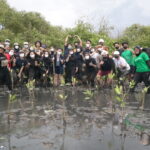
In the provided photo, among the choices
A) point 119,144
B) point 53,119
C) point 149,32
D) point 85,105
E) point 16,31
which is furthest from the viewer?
point 149,32

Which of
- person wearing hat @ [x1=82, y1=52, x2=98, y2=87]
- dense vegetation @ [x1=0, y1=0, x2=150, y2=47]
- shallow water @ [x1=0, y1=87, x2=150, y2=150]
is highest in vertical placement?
dense vegetation @ [x1=0, y1=0, x2=150, y2=47]

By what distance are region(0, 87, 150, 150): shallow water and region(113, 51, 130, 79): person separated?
96.7 inches

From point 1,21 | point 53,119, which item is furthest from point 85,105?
point 1,21

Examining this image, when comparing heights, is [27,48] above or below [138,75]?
above

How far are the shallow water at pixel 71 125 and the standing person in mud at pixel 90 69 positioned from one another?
328 cm

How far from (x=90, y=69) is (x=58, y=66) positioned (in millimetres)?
1443

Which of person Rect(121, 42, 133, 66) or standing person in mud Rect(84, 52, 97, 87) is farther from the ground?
person Rect(121, 42, 133, 66)

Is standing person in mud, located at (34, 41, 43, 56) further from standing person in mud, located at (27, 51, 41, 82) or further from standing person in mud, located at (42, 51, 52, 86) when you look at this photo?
standing person in mud, located at (42, 51, 52, 86)

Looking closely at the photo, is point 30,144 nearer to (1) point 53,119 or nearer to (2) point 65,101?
(1) point 53,119

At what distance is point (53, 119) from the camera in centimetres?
847

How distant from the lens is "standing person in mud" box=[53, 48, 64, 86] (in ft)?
50.2

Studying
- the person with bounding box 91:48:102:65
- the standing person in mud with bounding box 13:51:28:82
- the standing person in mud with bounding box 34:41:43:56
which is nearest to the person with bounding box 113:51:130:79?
the person with bounding box 91:48:102:65

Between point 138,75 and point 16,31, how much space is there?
104 ft

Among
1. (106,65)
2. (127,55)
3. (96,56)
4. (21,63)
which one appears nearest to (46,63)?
(21,63)
